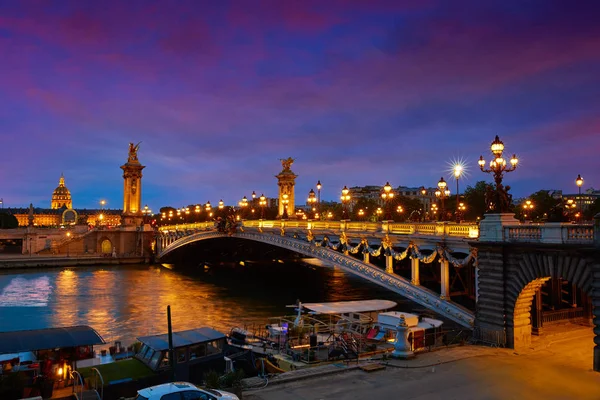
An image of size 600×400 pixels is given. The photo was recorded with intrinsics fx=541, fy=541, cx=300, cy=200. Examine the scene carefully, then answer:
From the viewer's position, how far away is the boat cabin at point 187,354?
697 inches

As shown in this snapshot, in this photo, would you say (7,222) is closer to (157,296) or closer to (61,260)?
(61,260)

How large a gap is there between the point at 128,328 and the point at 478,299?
22.7 metres

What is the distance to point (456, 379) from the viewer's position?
1551 cm

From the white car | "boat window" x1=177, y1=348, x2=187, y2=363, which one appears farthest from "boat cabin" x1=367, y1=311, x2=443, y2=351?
the white car

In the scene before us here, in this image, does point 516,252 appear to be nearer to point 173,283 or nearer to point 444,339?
point 444,339

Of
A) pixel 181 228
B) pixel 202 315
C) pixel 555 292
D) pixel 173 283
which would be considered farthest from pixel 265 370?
pixel 181 228

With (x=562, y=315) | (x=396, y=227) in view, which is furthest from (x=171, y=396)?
(x=396, y=227)

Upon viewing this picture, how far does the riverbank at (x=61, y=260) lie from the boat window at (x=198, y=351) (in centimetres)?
6698

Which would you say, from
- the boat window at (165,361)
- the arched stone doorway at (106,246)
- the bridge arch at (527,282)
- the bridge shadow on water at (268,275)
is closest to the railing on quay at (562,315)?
the bridge arch at (527,282)

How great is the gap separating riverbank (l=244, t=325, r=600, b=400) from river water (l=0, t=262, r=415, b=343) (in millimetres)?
18981

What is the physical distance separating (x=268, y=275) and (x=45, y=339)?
53.2m

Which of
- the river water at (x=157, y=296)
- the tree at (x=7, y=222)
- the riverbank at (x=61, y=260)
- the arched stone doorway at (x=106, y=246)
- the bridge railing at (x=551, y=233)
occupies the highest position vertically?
the tree at (x=7, y=222)

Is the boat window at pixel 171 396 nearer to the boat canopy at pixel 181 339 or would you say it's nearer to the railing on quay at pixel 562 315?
the boat canopy at pixel 181 339

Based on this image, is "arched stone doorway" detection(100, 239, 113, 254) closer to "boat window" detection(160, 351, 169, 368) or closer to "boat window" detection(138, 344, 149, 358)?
"boat window" detection(138, 344, 149, 358)
